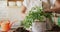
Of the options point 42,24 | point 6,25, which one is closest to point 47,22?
point 42,24

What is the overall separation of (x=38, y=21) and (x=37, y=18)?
2cm

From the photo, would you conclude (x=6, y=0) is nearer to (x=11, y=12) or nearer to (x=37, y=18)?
(x=11, y=12)

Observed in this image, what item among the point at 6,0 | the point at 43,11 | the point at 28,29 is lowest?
the point at 28,29

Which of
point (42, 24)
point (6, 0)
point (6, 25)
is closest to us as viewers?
point (42, 24)

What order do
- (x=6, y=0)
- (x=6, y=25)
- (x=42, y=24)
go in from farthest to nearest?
(x=6, y=0), (x=6, y=25), (x=42, y=24)

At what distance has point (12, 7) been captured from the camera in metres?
2.18

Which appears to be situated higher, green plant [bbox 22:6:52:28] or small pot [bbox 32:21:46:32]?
green plant [bbox 22:6:52:28]

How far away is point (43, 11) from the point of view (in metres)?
0.88

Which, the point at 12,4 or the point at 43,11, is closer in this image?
the point at 43,11

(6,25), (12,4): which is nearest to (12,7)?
(12,4)

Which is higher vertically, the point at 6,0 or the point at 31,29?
the point at 6,0

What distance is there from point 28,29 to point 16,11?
130 cm

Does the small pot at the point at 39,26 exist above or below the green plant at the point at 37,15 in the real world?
below

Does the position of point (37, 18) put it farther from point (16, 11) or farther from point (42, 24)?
point (16, 11)
